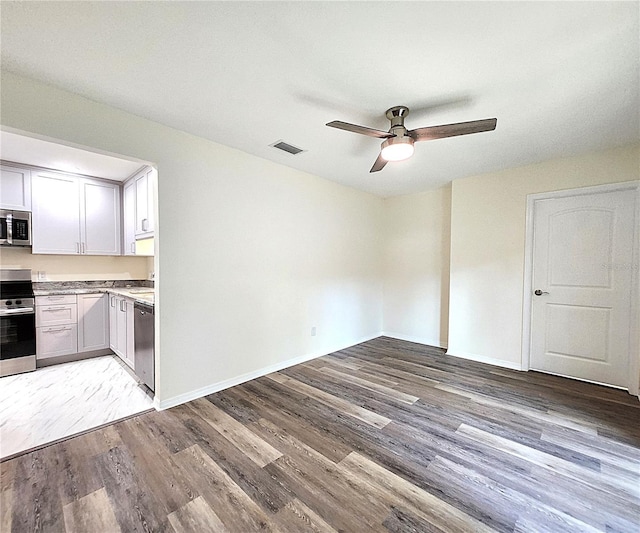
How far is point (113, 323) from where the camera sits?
149 inches

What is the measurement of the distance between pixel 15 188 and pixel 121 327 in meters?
2.12

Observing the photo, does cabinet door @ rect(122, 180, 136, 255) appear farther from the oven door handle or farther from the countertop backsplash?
the oven door handle

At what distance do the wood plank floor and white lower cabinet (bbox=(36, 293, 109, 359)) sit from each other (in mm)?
2101

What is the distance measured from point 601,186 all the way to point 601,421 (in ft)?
7.88

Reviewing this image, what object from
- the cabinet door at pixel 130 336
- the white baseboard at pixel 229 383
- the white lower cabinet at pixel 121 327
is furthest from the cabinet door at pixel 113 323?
the white baseboard at pixel 229 383

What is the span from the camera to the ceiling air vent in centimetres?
288

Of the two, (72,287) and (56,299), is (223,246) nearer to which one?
(56,299)

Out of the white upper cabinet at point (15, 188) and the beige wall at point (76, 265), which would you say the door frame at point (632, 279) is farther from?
the white upper cabinet at point (15, 188)

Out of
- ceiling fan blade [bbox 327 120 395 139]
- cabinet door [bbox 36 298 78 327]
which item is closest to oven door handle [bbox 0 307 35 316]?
cabinet door [bbox 36 298 78 327]

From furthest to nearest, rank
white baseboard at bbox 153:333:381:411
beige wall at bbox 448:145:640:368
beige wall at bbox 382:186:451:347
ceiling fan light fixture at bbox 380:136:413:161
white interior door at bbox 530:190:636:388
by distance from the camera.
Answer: beige wall at bbox 382:186:451:347 → beige wall at bbox 448:145:640:368 → white interior door at bbox 530:190:636:388 → white baseboard at bbox 153:333:381:411 → ceiling fan light fixture at bbox 380:136:413:161

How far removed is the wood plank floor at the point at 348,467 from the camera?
1473 millimetres

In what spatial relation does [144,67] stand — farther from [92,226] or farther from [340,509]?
[92,226]

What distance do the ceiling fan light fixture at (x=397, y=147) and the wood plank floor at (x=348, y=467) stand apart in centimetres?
225

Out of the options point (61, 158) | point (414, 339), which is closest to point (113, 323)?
point (61, 158)
